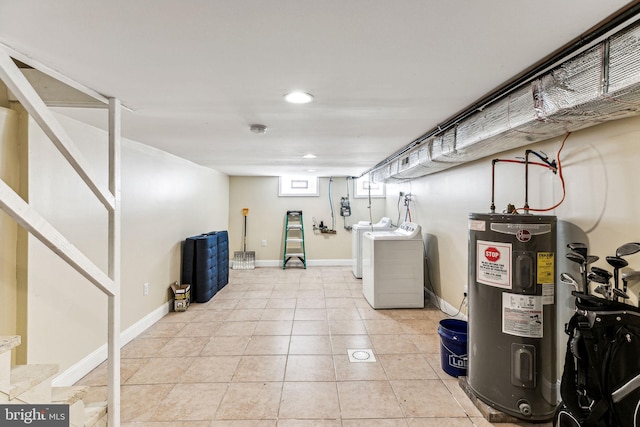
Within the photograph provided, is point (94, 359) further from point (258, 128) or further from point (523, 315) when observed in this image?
point (523, 315)

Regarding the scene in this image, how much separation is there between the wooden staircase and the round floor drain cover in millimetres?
1817

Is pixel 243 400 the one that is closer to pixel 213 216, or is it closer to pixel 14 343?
pixel 14 343

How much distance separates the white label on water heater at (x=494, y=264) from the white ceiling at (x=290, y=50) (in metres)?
0.97

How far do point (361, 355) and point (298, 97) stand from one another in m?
2.21

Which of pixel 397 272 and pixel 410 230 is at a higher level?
pixel 410 230

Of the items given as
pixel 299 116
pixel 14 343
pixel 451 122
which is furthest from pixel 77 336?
pixel 451 122

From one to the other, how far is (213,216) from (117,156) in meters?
3.67

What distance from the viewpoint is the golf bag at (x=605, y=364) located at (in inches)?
50.9

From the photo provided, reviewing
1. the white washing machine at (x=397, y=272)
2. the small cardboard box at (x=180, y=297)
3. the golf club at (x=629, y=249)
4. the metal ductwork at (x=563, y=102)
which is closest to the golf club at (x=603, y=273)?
the golf club at (x=629, y=249)

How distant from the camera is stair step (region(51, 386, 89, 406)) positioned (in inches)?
60.9

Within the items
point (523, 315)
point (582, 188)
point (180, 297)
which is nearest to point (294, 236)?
point (180, 297)

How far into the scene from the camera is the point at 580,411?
1.41 meters

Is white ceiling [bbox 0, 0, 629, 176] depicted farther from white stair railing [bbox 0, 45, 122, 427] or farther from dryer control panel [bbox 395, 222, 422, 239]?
dryer control panel [bbox 395, 222, 422, 239]

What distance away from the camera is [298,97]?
1.91m
